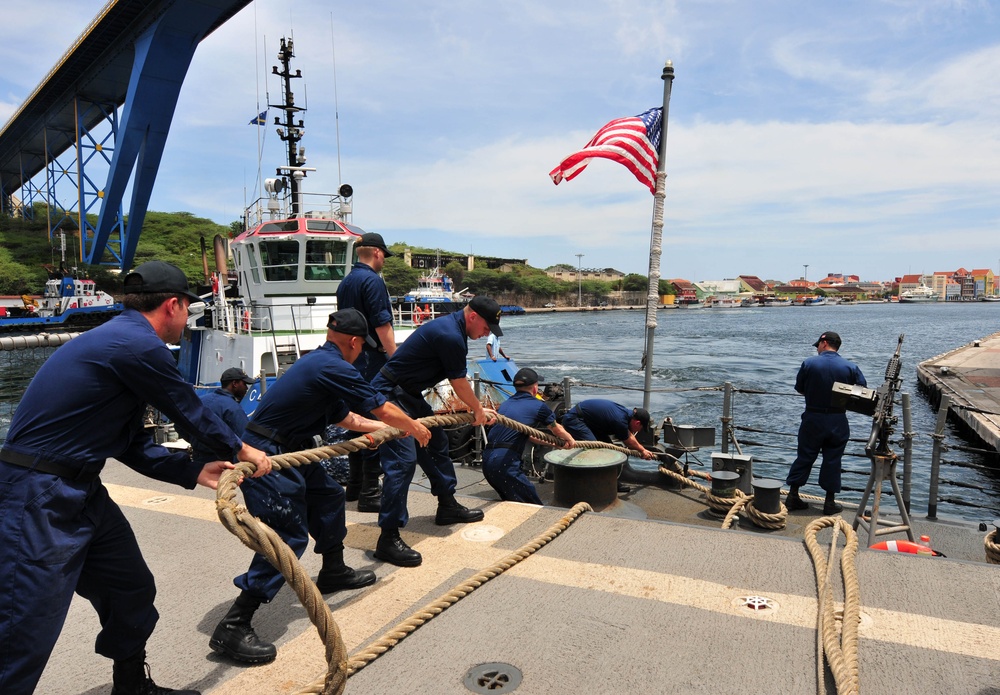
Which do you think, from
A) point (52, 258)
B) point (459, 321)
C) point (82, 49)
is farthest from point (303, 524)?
point (52, 258)

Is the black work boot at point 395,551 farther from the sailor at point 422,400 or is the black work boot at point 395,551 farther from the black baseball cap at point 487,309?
the black baseball cap at point 487,309

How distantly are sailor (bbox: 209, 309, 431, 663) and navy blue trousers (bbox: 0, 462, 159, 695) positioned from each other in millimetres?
743

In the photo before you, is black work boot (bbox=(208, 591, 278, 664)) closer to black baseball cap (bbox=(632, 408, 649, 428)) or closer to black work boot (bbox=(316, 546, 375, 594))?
black work boot (bbox=(316, 546, 375, 594))

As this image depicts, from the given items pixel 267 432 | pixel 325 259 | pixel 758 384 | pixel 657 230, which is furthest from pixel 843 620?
pixel 758 384

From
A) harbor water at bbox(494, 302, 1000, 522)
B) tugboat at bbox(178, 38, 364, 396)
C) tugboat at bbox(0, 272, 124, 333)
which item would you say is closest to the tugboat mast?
tugboat at bbox(178, 38, 364, 396)

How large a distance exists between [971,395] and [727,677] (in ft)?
82.3

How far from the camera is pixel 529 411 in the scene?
5.99 m

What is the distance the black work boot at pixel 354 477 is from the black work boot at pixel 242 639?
2.60 metres

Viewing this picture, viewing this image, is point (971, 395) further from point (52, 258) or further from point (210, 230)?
point (210, 230)

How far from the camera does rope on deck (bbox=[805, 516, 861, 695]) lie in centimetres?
252

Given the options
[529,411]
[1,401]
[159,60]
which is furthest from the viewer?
[159,60]

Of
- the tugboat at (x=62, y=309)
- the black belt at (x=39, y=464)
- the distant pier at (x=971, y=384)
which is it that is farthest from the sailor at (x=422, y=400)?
the tugboat at (x=62, y=309)

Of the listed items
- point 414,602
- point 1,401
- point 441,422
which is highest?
point 441,422

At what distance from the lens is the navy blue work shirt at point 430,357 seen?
426cm
